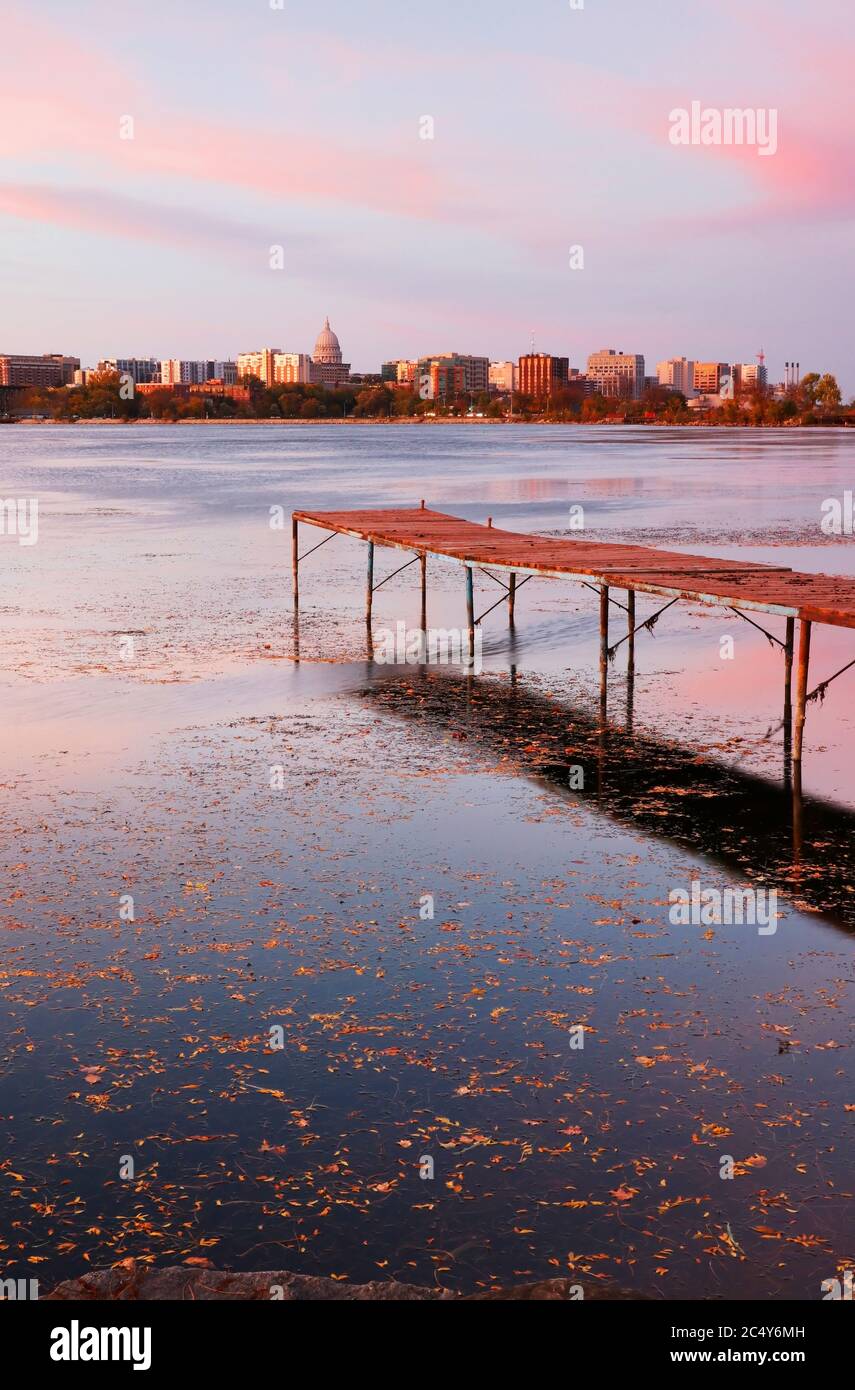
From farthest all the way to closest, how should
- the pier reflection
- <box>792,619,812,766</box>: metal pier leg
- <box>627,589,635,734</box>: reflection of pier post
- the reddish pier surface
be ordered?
<box>627,589,635,734</box>: reflection of pier post < the reddish pier surface < <box>792,619,812,766</box>: metal pier leg < the pier reflection

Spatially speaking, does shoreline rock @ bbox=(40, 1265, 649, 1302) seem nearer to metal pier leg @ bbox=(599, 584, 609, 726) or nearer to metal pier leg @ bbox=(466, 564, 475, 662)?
metal pier leg @ bbox=(599, 584, 609, 726)

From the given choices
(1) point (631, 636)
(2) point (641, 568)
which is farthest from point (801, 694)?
(1) point (631, 636)

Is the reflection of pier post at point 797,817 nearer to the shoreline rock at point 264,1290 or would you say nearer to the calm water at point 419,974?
the calm water at point 419,974

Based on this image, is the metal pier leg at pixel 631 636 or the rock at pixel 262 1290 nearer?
the rock at pixel 262 1290

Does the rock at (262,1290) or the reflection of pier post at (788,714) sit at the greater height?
the reflection of pier post at (788,714)

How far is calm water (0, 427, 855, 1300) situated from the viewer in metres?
7.37

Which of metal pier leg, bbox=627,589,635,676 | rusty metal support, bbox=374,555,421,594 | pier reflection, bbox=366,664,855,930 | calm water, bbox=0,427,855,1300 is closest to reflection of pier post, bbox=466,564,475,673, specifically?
calm water, bbox=0,427,855,1300

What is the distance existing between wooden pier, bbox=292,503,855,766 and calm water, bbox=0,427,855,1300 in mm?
956

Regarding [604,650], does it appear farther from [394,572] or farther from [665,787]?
[394,572]

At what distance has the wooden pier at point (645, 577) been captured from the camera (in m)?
17.2

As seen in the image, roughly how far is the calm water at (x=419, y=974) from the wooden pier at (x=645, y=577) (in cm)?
96

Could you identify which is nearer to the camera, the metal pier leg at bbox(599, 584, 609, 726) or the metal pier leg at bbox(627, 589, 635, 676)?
the metal pier leg at bbox(599, 584, 609, 726)

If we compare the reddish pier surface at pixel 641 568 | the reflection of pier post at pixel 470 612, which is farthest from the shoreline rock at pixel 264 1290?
the reflection of pier post at pixel 470 612
